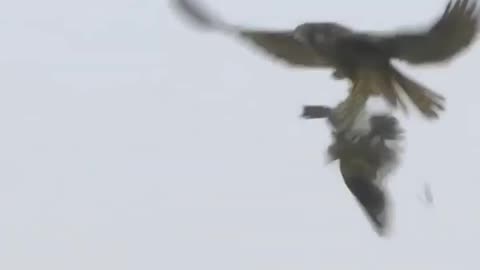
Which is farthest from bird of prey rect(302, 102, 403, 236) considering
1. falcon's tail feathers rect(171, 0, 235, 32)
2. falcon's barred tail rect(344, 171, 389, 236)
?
falcon's tail feathers rect(171, 0, 235, 32)

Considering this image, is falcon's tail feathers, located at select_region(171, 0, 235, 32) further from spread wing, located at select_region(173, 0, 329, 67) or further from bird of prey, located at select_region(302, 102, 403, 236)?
bird of prey, located at select_region(302, 102, 403, 236)

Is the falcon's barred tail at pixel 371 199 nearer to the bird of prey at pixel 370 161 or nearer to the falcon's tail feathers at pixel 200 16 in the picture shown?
the bird of prey at pixel 370 161

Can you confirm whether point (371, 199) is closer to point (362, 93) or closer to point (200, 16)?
point (362, 93)

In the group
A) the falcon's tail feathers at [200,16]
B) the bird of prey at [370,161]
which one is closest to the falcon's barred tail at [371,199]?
the bird of prey at [370,161]

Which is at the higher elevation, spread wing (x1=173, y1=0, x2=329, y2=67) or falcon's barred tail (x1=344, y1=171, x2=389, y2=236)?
spread wing (x1=173, y1=0, x2=329, y2=67)
